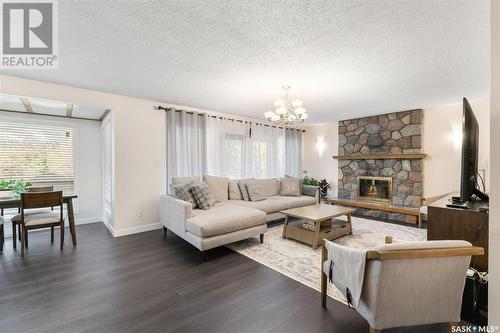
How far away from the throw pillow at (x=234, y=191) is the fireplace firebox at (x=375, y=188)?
3.15m

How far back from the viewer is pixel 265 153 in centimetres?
573

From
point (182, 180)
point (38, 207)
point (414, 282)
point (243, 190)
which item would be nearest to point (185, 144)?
Answer: point (182, 180)

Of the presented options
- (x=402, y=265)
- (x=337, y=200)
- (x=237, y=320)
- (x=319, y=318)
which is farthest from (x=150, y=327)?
(x=337, y=200)

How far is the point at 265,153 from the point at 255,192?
5.15 feet

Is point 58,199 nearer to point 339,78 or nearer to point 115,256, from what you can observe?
point 115,256

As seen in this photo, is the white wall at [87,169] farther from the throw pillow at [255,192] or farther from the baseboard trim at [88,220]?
the throw pillow at [255,192]

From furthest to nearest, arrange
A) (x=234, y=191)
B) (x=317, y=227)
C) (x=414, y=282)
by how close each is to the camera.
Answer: (x=234, y=191) < (x=317, y=227) < (x=414, y=282)

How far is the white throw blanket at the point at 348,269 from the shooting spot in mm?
1320

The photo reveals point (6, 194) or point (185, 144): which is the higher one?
point (185, 144)

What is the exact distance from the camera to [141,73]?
2762 mm

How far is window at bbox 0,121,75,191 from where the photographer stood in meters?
3.77

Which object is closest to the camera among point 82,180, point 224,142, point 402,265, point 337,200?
point 402,265

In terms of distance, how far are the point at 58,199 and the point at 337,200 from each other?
18.0 ft

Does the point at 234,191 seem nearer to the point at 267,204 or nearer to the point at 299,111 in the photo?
the point at 267,204
